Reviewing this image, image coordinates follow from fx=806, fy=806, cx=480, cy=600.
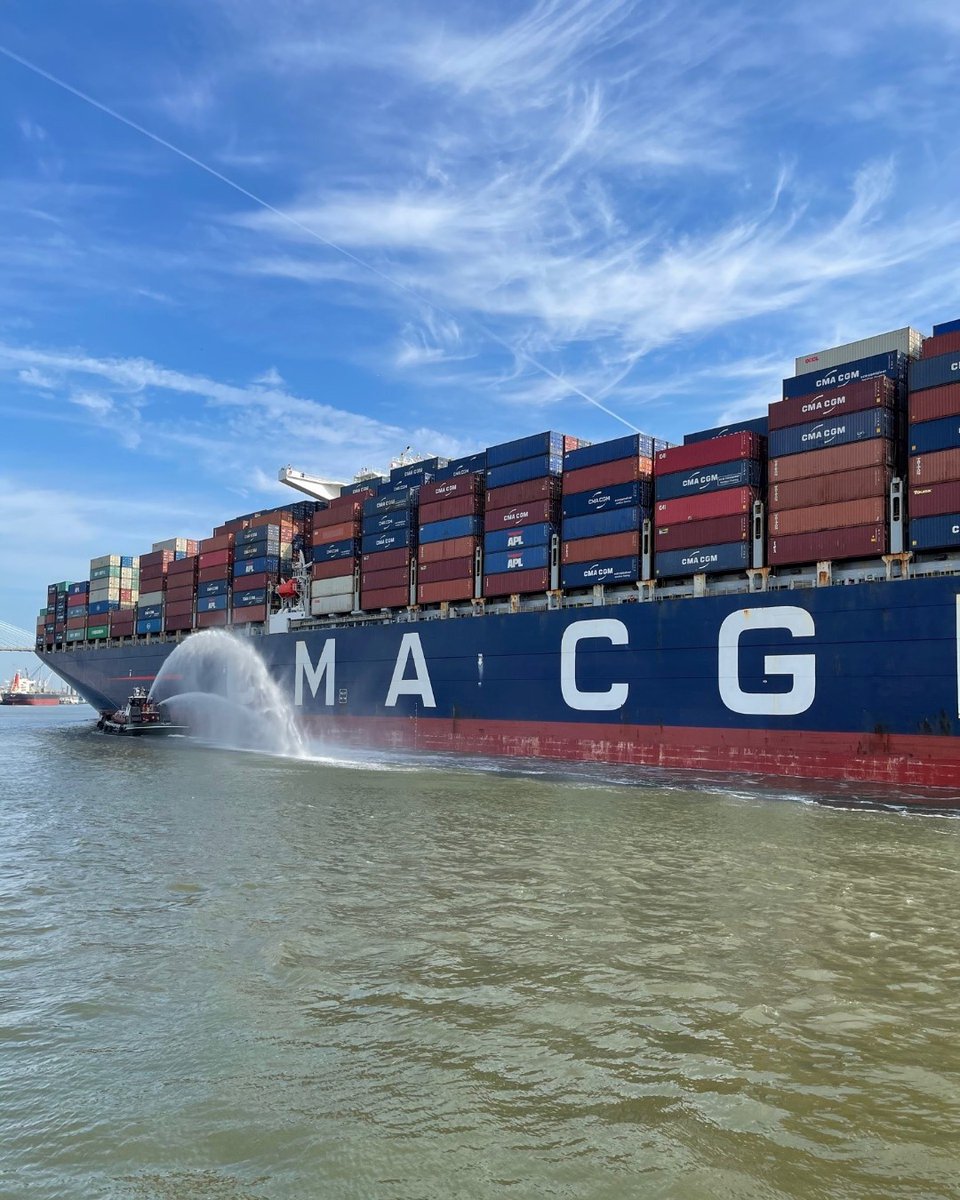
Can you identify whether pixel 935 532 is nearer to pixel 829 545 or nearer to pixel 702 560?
pixel 829 545

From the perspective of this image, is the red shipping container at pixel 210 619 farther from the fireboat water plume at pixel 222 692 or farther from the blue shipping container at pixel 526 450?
the blue shipping container at pixel 526 450

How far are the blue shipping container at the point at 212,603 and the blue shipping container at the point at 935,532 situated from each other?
4367 centimetres

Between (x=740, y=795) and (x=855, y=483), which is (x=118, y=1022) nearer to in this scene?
(x=740, y=795)

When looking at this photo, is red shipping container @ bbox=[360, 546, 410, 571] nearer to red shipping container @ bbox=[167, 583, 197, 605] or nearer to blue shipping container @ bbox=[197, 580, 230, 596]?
blue shipping container @ bbox=[197, 580, 230, 596]

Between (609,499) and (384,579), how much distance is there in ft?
49.1

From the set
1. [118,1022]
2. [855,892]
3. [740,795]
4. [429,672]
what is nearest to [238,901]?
[118,1022]

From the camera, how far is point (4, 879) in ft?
40.1

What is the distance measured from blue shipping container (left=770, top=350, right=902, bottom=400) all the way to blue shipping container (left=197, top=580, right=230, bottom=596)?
39335 mm

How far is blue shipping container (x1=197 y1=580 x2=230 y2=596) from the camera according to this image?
56.1 m

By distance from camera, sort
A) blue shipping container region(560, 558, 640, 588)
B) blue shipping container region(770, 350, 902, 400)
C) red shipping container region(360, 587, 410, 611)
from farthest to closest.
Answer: red shipping container region(360, 587, 410, 611)
blue shipping container region(560, 558, 640, 588)
blue shipping container region(770, 350, 902, 400)

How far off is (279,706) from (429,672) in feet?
48.9

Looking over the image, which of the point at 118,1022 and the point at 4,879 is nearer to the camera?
the point at 118,1022

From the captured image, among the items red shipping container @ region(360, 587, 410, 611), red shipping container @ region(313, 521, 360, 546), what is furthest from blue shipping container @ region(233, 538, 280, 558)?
red shipping container @ region(360, 587, 410, 611)

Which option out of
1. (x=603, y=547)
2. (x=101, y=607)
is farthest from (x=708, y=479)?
(x=101, y=607)
